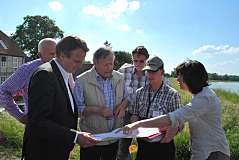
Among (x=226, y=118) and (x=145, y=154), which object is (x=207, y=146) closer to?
(x=145, y=154)

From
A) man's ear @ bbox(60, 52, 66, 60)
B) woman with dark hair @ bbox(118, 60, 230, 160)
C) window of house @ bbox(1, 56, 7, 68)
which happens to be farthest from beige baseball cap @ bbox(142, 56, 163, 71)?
window of house @ bbox(1, 56, 7, 68)

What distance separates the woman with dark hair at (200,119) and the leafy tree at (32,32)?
3539cm

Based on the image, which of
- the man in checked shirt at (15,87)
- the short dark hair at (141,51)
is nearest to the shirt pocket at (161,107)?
the short dark hair at (141,51)

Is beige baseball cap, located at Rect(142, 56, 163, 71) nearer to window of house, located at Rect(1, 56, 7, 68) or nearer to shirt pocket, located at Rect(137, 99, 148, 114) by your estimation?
shirt pocket, located at Rect(137, 99, 148, 114)

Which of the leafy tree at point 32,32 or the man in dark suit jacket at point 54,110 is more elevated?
the leafy tree at point 32,32

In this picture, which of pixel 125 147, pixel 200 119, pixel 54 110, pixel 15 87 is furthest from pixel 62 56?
pixel 125 147

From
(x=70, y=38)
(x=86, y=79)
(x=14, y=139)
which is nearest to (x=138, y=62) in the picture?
(x=86, y=79)

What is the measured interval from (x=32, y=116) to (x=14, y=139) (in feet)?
12.1

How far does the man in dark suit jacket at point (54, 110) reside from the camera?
4.72ft

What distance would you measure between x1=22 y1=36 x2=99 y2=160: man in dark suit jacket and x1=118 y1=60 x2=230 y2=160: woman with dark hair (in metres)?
0.73

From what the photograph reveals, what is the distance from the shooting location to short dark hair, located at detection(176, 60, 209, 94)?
77.5 inches

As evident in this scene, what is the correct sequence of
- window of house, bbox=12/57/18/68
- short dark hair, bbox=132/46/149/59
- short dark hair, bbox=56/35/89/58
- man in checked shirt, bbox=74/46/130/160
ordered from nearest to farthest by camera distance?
1. short dark hair, bbox=56/35/89/58
2. man in checked shirt, bbox=74/46/130/160
3. short dark hair, bbox=132/46/149/59
4. window of house, bbox=12/57/18/68

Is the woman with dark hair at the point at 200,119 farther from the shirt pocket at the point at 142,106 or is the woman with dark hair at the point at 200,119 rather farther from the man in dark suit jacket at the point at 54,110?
the man in dark suit jacket at the point at 54,110

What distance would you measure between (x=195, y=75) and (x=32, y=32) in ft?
122
